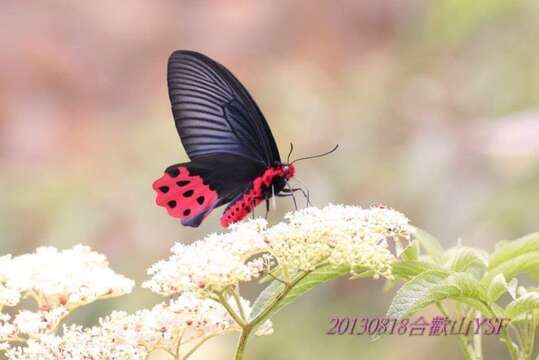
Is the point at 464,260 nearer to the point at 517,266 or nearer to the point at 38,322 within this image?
the point at 517,266

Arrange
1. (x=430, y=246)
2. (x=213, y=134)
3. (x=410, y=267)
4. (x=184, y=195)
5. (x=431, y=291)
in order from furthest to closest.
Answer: (x=213, y=134) → (x=184, y=195) → (x=430, y=246) → (x=410, y=267) → (x=431, y=291)

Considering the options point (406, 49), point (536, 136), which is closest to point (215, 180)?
point (536, 136)

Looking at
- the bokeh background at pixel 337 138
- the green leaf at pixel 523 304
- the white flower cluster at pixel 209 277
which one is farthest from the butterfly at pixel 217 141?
the bokeh background at pixel 337 138

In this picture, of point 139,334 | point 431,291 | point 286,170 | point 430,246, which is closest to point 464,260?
point 430,246

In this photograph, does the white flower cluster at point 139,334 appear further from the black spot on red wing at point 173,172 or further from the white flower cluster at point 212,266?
the black spot on red wing at point 173,172

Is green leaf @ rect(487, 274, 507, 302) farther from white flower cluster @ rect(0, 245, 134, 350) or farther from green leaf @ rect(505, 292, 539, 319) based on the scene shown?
white flower cluster @ rect(0, 245, 134, 350)

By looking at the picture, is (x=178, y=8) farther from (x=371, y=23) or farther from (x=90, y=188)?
(x=90, y=188)
